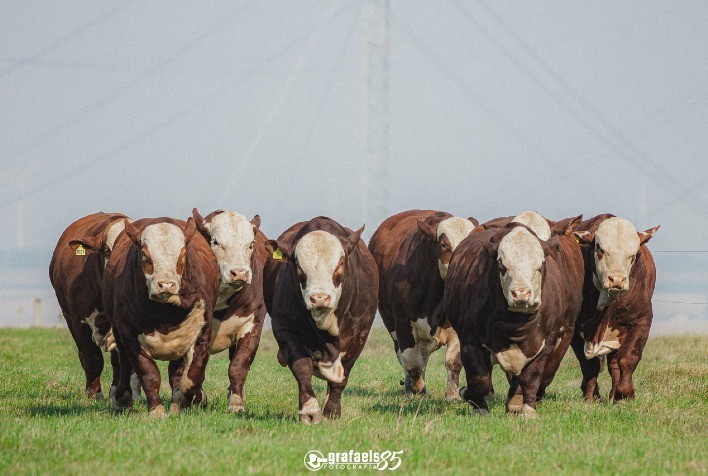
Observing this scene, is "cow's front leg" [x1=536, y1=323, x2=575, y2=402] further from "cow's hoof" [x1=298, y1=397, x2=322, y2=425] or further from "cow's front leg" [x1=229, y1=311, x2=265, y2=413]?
"cow's front leg" [x1=229, y1=311, x2=265, y2=413]

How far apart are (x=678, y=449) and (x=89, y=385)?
8594 millimetres

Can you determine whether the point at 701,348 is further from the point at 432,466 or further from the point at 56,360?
the point at 432,466

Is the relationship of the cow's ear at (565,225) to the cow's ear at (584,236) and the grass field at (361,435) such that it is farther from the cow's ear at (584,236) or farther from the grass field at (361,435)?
the grass field at (361,435)

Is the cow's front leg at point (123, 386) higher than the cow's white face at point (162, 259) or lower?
lower

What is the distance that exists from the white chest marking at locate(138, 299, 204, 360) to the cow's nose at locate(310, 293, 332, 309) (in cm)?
191

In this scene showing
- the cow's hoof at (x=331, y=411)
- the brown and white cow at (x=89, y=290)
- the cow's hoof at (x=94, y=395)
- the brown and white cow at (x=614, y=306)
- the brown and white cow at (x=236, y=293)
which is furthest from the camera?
the cow's hoof at (x=94, y=395)

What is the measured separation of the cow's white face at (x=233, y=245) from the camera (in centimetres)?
1302

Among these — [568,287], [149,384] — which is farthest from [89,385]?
[568,287]

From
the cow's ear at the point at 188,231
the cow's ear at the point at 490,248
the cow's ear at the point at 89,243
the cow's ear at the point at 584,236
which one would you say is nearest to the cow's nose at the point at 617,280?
the cow's ear at the point at 584,236

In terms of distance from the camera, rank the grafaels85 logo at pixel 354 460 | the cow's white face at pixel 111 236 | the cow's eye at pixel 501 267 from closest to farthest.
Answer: the grafaels85 logo at pixel 354 460
the cow's eye at pixel 501 267
the cow's white face at pixel 111 236

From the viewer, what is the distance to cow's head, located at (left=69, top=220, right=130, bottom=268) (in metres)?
14.3

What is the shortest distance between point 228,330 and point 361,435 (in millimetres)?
4439

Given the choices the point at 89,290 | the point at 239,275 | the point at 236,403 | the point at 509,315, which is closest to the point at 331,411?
the point at 236,403

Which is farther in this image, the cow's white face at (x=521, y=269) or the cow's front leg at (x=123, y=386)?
the cow's front leg at (x=123, y=386)
